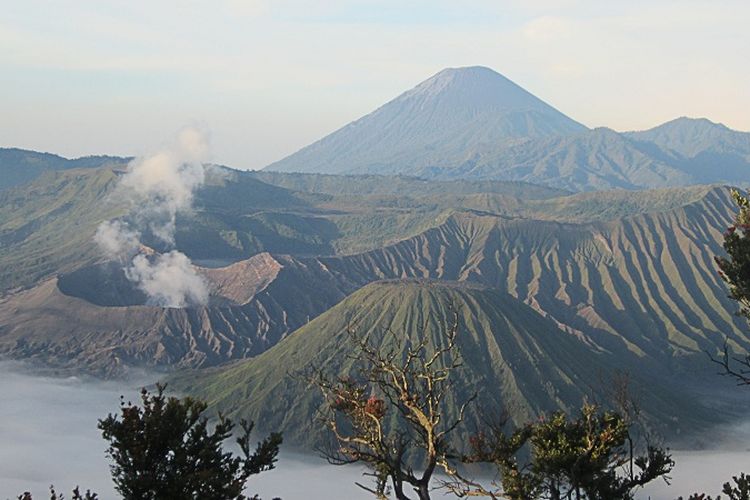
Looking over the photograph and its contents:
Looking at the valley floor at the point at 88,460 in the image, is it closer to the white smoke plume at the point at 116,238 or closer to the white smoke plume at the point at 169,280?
the white smoke plume at the point at 169,280

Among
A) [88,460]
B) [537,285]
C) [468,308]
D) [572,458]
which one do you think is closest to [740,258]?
[572,458]

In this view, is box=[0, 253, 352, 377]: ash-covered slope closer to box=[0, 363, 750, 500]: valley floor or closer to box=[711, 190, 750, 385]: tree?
box=[0, 363, 750, 500]: valley floor

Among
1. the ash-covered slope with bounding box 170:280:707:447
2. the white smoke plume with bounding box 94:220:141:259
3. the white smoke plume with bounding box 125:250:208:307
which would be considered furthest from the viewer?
the white smoke plume with bounding box 94:220:141:259

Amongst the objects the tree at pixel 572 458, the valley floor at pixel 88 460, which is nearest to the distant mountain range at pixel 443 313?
the valley floor at pixel 88 460

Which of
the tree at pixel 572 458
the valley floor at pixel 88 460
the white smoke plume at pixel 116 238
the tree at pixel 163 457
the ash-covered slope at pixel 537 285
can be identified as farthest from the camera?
the white smoke plume at pixel 116 238

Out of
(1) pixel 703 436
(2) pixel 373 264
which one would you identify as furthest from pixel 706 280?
(1) pixel 703 436

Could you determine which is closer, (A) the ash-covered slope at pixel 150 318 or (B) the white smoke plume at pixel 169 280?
(A) the ash-covered slope at pixel 150 318

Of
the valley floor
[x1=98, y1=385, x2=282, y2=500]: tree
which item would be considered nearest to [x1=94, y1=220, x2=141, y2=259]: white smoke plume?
the valley floor

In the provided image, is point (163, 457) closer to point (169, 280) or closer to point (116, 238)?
point (169, 280)
